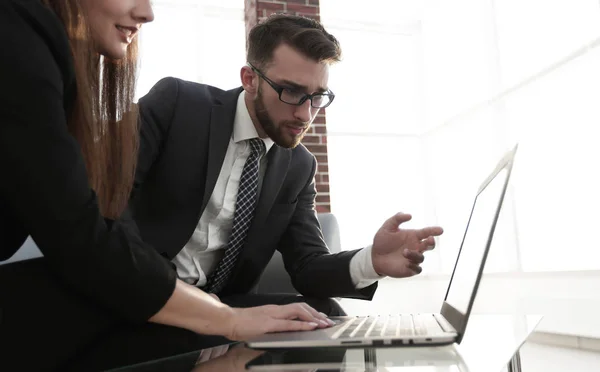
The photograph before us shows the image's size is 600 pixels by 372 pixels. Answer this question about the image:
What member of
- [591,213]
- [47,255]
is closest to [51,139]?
[47,255]

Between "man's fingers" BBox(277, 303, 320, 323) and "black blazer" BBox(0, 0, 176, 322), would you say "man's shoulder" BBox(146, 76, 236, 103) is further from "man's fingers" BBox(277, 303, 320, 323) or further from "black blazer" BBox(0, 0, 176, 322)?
"man's fingers" BBox(277, 303, 320, 323)

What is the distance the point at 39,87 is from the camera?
80cm

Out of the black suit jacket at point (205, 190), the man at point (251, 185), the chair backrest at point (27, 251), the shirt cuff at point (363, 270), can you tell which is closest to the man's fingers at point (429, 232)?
the man at point (251, 185)

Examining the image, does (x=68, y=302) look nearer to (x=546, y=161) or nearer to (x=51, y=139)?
(x=51, y=139)

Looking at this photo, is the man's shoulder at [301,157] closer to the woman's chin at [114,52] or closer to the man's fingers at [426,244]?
the man's fingers at [426,244]

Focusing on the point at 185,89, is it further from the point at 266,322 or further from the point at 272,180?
the point at 266,322

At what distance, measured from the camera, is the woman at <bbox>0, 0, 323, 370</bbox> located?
31.1 inches

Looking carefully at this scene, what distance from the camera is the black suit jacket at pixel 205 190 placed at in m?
1.72

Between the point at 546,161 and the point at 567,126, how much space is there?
296 mm

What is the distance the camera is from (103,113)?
1157mm

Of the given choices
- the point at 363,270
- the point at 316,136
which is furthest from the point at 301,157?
the point at 316,136

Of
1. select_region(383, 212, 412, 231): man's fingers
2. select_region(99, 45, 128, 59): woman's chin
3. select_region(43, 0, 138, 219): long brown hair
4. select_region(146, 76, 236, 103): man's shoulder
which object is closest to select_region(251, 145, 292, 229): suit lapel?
select_region(146, 76, 236, 103): man's shoulder

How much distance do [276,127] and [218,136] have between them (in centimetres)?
23

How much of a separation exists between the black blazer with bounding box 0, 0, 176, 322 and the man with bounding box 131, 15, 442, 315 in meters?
0.81
